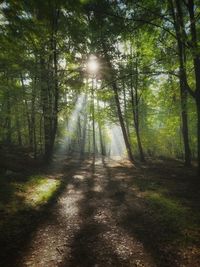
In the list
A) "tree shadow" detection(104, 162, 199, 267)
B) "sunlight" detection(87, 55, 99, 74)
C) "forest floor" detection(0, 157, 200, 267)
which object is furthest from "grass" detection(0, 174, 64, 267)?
"sunlight" detection(87, 55, 99, 74)

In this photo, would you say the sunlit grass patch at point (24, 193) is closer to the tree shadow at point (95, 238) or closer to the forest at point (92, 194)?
the forest at point (92, 194)

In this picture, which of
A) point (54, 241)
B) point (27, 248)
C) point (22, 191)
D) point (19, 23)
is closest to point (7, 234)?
point (27, 248)

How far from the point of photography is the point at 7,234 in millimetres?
5980

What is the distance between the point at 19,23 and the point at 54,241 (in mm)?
6705

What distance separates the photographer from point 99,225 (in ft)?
22.2

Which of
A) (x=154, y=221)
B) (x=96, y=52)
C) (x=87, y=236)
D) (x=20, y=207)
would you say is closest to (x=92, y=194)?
(x=20, y=207)

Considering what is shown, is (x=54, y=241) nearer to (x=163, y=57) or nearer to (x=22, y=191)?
(x=22, y=191)

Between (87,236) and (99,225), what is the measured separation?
78 centimetres

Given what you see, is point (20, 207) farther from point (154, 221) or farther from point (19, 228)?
point (154, 221)

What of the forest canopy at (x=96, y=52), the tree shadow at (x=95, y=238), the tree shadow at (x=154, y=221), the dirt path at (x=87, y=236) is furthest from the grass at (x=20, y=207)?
the forest canopy at (x=96, y=52)

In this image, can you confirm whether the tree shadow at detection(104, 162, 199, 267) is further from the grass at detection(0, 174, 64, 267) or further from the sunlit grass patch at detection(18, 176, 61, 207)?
the sunlit grass patch at detection(18, 176, 61, 207)

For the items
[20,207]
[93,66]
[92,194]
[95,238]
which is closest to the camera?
[95,238]

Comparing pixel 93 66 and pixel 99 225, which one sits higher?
pixel 93 66

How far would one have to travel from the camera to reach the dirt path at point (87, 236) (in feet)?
16.1
